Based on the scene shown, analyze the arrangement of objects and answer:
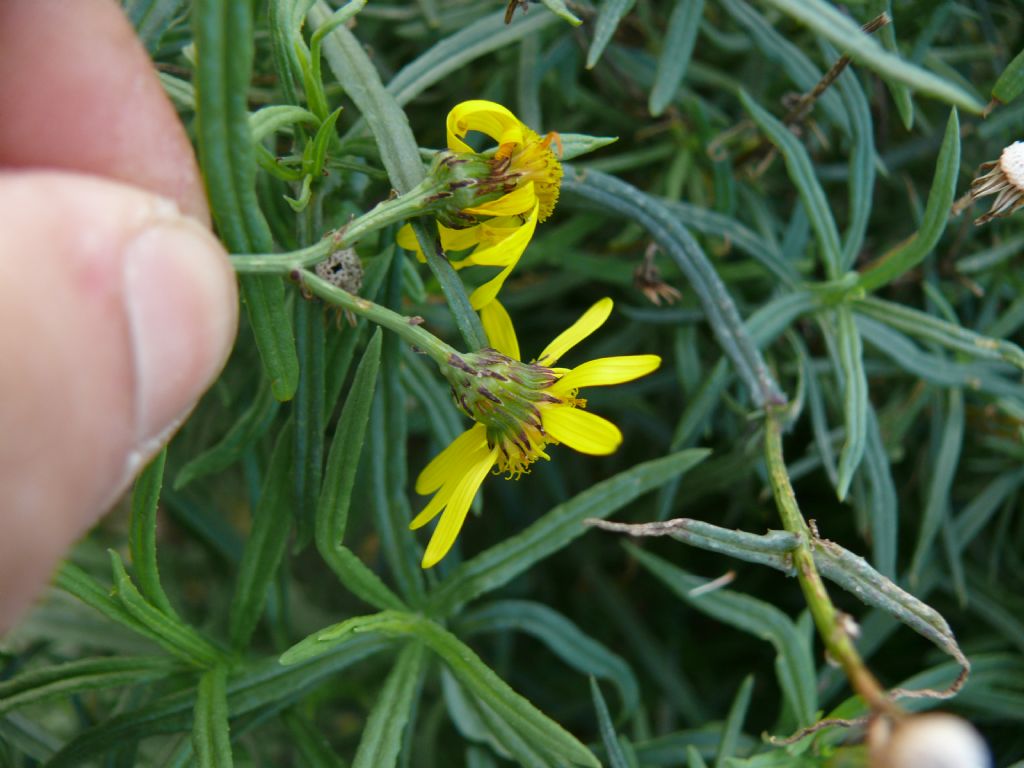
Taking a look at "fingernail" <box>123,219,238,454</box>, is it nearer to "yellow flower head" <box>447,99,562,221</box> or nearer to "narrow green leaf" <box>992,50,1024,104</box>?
"yellow flower head" <box>447,99,562,221</box>

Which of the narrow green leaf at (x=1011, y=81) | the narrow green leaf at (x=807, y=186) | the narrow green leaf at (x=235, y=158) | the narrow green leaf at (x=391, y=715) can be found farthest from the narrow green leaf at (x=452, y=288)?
the narrow green leaf at (x=1011, y=81)

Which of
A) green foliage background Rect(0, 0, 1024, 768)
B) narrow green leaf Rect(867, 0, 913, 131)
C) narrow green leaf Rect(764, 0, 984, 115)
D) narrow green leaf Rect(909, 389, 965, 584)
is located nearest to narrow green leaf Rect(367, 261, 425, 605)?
green foliage background Rect(0, 0, 1024, 768)

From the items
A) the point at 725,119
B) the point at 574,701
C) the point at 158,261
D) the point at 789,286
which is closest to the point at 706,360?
the point at 789,286

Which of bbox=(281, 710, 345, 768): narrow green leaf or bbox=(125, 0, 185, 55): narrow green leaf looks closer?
bbox=(125, 0, 185, 55): narrow green leaf

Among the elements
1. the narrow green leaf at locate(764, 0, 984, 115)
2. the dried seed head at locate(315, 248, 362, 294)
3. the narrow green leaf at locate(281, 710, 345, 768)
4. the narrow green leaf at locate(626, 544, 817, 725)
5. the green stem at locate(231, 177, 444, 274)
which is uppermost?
the narrow green leaf at locate(764, 0, 984, 115)

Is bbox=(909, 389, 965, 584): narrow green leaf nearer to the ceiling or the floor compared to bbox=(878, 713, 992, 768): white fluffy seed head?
nearer to the floor

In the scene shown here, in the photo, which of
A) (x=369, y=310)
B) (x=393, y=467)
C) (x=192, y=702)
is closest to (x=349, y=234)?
(x=369, y=310)
